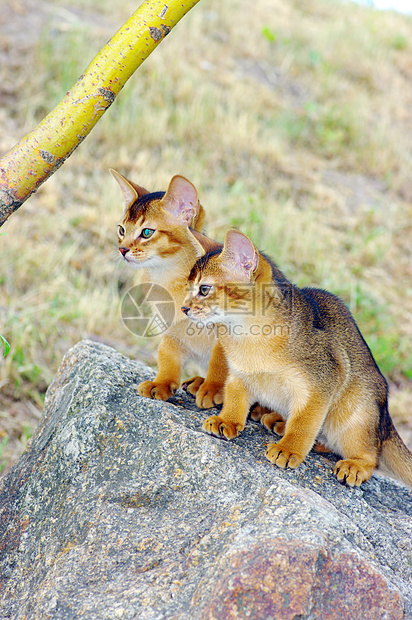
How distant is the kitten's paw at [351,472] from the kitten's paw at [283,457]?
0.23 m

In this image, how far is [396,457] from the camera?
3.09 m

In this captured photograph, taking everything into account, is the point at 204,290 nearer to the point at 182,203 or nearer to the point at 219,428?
the point at 219,428

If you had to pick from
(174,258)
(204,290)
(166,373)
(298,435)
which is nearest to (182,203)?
(174,258)

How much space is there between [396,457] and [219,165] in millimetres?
5889

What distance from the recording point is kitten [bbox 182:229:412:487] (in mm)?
2689

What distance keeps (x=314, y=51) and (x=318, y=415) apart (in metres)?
10.8

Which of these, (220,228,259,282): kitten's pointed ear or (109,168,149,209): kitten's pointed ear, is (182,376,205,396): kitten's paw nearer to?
(220,228,259,282): kitten's pointed ear

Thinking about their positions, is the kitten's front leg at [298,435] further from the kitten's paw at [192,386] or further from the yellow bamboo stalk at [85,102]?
the yellow bamboo stalk at [85,102]

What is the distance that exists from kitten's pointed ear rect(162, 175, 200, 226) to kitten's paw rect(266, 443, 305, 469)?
1.32m

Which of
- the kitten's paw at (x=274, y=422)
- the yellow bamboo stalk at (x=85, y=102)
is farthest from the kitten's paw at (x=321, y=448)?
the yellow bamboo stalk at (x=85, y=102)

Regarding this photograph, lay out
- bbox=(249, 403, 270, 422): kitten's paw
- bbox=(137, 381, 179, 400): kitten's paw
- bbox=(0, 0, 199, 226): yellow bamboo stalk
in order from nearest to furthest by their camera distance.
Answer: bbox=(0, 0, 199, 226): yellow bamboo stalk < bbox=(137, 381, 179, 400): kitten's paw < bbox=(249, 403, 270, 422): kitten's paw

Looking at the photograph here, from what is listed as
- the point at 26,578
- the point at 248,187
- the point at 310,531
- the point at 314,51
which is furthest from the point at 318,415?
the point at 314,51

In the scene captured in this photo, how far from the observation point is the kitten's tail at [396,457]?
3078mm

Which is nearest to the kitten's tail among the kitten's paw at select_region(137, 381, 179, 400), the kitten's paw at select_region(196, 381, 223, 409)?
the kitten's paw at select_region(196, 381, 223, 409)
